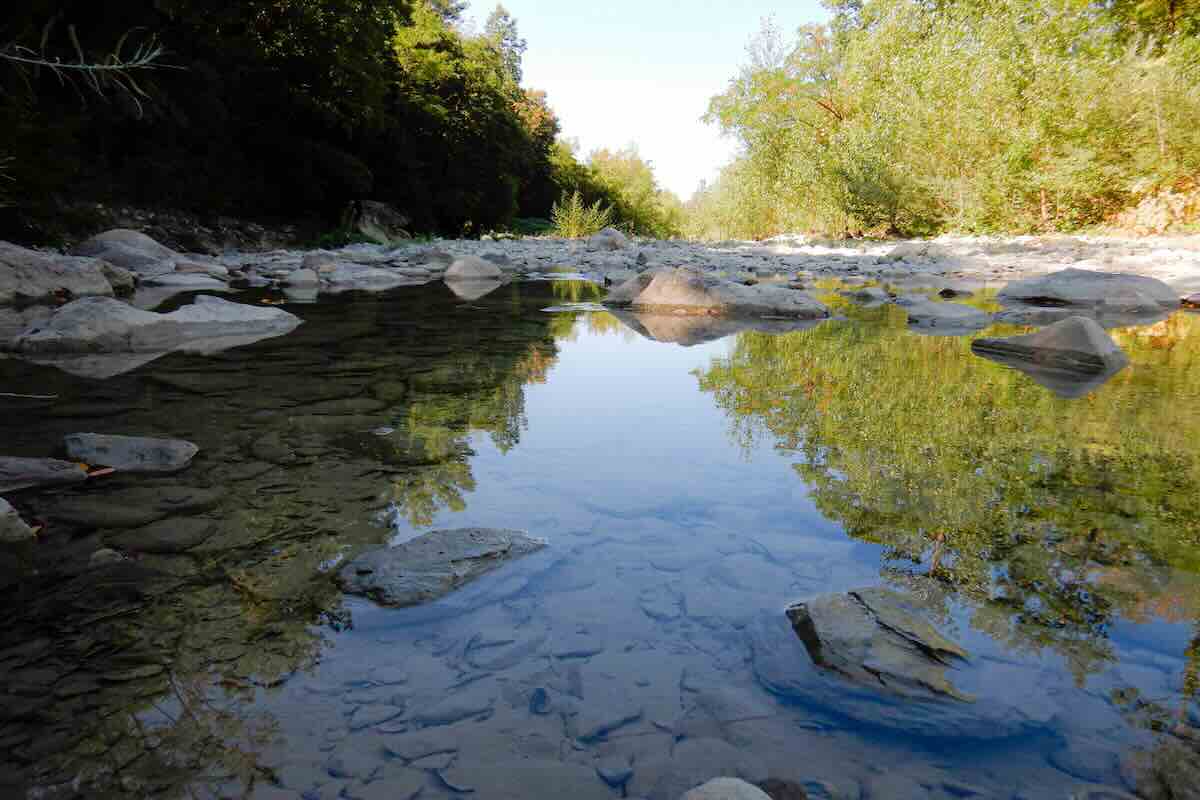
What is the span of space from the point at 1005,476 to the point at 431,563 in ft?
5.49

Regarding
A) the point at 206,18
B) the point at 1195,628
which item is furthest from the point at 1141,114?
the point at 206,18

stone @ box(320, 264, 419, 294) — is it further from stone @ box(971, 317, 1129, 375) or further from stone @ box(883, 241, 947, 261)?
stone @ box(883, 241, 947, 261)

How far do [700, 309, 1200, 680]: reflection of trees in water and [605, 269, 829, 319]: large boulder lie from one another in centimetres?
209

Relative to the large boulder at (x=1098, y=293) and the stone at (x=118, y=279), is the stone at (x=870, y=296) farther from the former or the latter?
the stone at (x=118, y=279)

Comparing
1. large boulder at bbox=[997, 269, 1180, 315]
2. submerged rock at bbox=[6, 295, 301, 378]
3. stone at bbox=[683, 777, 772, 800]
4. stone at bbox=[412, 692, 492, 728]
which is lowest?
stone at bbox=[412, 692, 492, 728]

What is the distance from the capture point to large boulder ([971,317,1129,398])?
356 centimetres

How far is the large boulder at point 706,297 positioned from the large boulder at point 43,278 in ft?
15.9

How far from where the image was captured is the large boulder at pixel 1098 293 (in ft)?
20.6

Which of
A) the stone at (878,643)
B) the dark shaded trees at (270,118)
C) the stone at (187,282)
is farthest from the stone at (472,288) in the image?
the stone at (878,643)

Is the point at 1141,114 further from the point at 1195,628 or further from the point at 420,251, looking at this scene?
the point at 1195,628

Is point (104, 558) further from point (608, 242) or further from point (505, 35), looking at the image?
point (505, 35)

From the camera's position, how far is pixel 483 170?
773 inches

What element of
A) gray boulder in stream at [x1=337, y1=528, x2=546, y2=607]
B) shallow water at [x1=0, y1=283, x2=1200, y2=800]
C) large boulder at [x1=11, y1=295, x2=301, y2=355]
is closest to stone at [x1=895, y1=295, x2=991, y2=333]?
shallow water at [x1=0, y1=283, x2=1200, y2=800]

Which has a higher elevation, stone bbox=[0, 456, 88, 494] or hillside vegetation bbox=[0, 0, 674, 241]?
hillside vegetation bbox=[0, 0, 674, 241]
